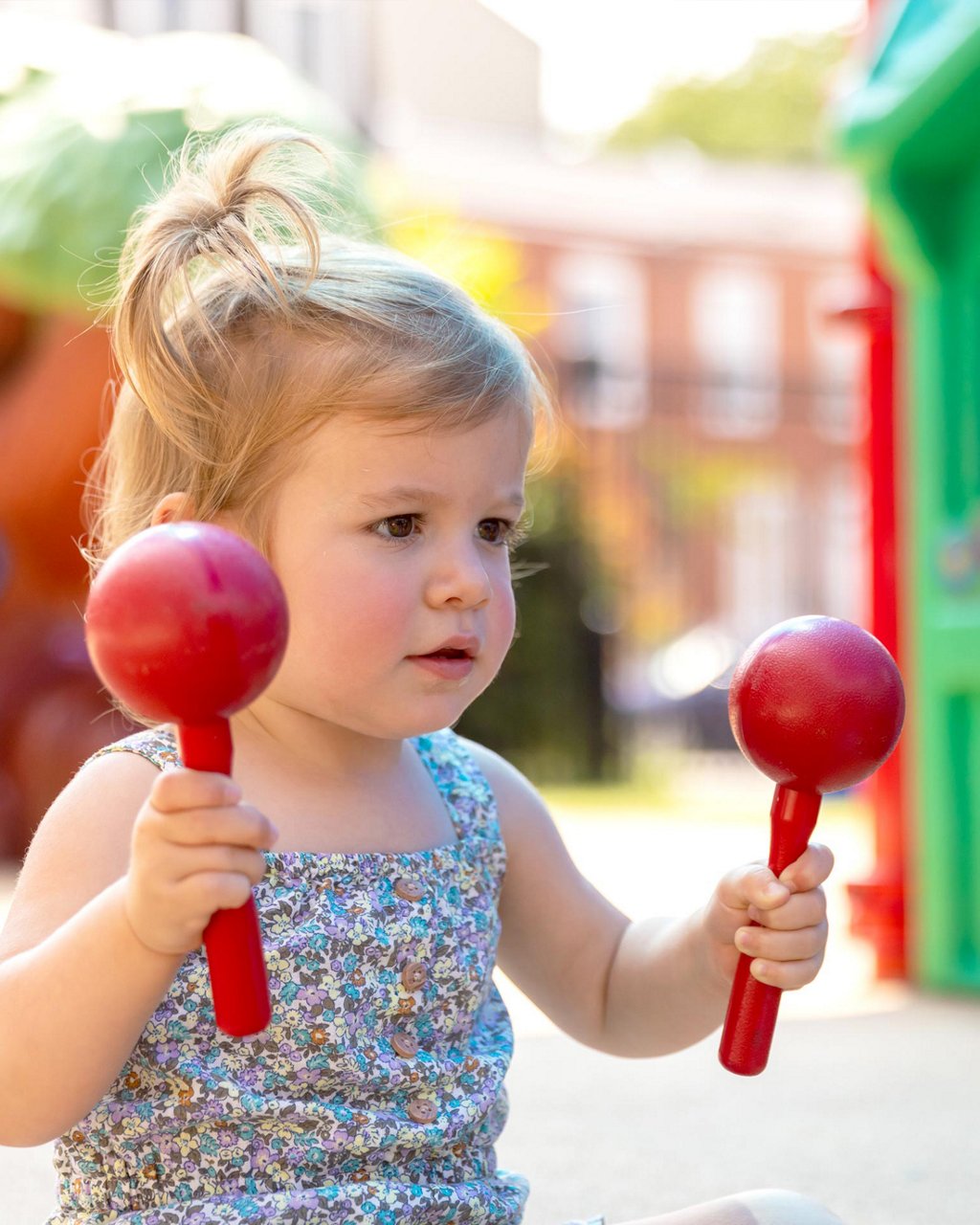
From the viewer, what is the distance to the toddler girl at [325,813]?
119cm

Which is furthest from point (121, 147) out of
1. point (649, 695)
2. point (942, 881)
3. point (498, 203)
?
point (498, 203)

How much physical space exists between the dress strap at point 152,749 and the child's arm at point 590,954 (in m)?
0.35

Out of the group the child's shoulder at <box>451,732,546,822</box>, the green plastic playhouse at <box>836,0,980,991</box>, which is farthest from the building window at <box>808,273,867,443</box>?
the child's shoulder at <box>451,732,546,822</box>

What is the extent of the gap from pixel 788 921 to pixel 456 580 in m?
0.35

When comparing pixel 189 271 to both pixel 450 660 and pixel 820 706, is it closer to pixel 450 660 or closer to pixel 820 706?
pixel 450 660

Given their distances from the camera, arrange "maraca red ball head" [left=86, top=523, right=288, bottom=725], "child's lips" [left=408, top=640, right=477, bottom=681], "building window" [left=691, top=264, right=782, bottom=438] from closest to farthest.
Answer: "maraca red ball head" [left=86, top=523, right=288, bottom=725] → "child's lips" [left=408, top=640, right=477, bottom=681] → "building window" [left=691, top=264, right=782, bottom=438]

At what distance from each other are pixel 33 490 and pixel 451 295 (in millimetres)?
3962

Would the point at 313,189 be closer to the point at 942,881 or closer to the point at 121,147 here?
the point at 942,881

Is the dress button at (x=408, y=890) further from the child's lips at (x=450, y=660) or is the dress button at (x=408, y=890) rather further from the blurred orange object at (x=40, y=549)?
the blurred orange object at (x=40, y=549)

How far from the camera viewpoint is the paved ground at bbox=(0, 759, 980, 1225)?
1.76 meters

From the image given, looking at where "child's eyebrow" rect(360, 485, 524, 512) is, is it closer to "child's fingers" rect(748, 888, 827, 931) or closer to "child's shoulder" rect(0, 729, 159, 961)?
"child's shoulder" rect(0, 729, 159, 961)

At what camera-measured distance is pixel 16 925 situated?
1158 mm

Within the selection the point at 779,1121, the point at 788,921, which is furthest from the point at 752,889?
the point at 779,1121

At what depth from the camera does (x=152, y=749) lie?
1.28 metres
